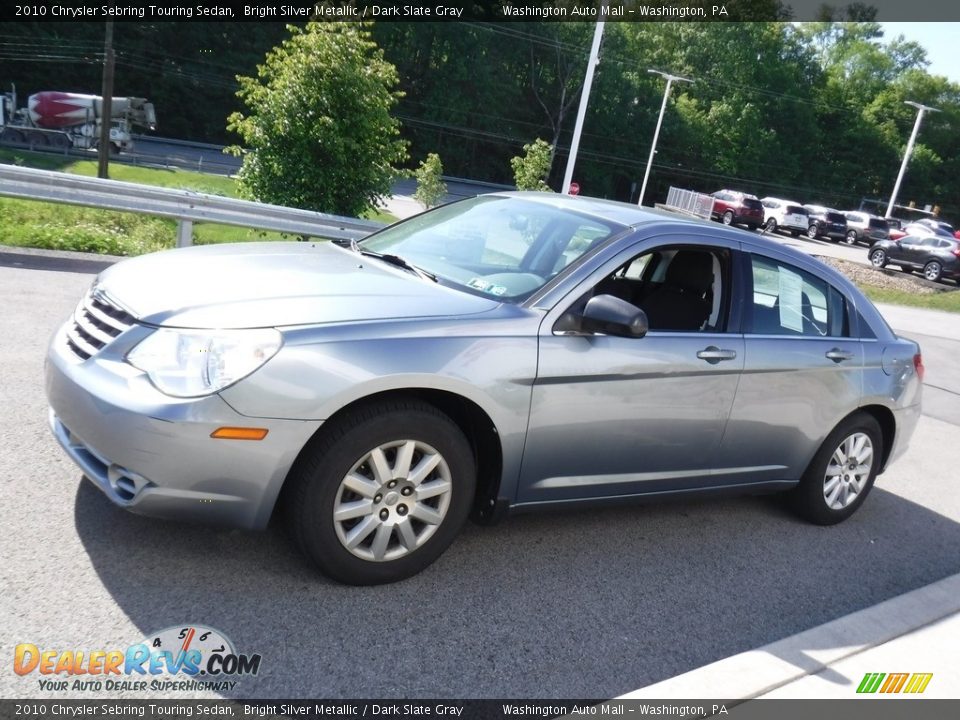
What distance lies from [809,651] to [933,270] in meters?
30.0

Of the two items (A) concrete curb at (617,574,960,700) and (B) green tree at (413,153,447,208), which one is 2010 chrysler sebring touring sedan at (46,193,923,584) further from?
(B) green tree at (413,153,447,208)

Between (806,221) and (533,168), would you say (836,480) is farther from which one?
(806,221)

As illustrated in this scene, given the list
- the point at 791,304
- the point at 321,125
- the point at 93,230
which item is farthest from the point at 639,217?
the point at 93,230

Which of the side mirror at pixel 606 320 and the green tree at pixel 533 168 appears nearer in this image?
the side mirror at pixel 606 320

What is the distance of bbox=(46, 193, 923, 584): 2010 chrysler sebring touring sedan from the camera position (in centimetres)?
315

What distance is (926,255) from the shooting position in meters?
29.7

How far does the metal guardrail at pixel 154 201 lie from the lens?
916cm

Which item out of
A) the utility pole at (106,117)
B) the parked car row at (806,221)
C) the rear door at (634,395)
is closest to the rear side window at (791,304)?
the rear door at (634,395)

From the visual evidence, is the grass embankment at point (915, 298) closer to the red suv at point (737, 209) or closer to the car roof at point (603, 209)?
the red suv at point (737, 209)

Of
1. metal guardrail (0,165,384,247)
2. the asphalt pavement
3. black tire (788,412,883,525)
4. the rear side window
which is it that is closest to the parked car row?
metal guardrail (0,165,384,247)

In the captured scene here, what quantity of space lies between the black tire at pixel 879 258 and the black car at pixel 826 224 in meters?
15.2

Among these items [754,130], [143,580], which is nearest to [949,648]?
[143,580]

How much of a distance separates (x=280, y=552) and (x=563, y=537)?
4.82ft

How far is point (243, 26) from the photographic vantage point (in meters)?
58.0
